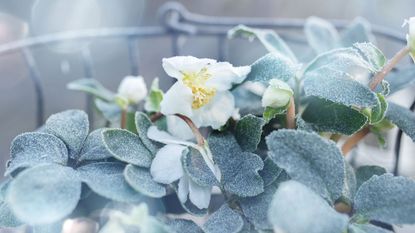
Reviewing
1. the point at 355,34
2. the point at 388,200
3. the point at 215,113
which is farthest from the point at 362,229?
the point at 355,34

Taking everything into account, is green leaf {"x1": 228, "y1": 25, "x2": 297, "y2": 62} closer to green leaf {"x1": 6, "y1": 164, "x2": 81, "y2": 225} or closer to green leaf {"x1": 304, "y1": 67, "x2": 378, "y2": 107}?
green leaf {"x1": 304, "y1": 67, "x2": 378, "y2": 107}

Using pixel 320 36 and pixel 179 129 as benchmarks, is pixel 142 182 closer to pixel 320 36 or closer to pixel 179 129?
pixel 179 129

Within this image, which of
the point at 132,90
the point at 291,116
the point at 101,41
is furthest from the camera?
the point at 101,41

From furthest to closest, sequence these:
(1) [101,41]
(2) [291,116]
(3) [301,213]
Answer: (1) [101,41], (2) [291,116], (3) [301,213]

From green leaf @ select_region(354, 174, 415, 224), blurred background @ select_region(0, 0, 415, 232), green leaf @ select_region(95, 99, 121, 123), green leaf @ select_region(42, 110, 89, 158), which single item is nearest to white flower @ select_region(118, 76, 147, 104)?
green leaf @ select_region(95, 99, 121, 123)

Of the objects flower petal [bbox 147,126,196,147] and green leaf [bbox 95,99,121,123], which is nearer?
flower petal [bbox 147,126,196,147]

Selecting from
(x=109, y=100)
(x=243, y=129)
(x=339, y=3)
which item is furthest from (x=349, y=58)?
(x=339, y=3)

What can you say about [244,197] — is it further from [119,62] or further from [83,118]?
[119,62]
